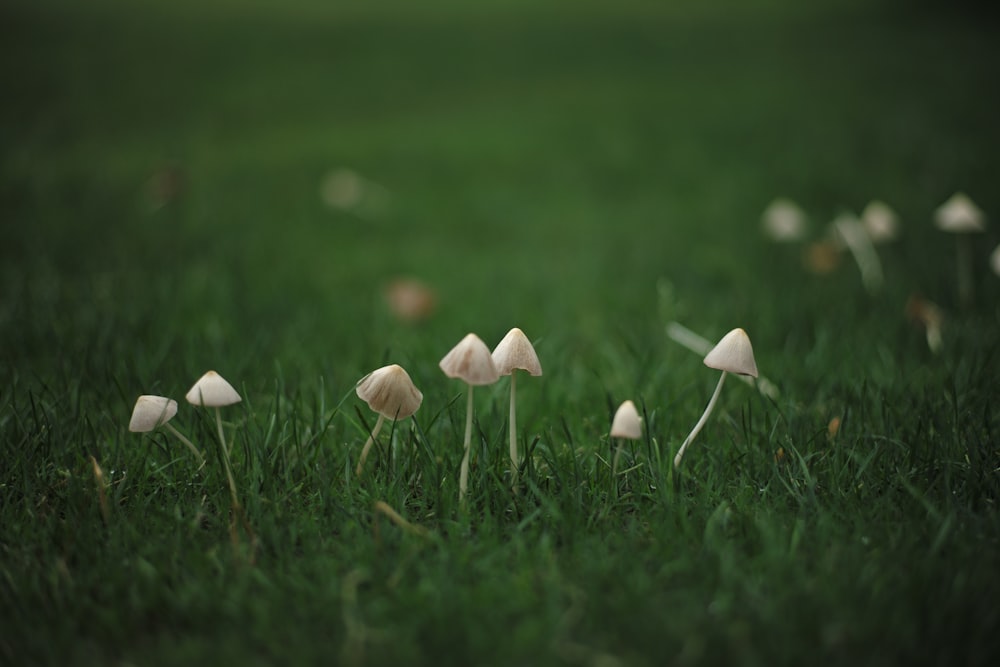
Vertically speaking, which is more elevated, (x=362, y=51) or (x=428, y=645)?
(x=362, y=51)

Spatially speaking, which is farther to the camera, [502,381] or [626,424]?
[502,381]

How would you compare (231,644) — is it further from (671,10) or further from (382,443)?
(671,10)

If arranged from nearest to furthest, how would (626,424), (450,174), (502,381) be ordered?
(626,424)
(502,381)
(450,174)

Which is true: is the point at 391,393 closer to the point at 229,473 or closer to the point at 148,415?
the point at 229,473

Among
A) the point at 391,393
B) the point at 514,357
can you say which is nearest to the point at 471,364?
the point at 514,357

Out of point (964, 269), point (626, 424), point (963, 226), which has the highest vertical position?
point (963, 226)

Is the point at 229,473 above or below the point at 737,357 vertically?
below

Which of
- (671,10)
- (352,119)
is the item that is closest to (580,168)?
(352,119)

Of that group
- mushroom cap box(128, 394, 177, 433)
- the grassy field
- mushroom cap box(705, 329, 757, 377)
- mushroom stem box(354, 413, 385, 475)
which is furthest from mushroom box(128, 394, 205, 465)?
mushroom cap box(705, 329, 757, 377)
